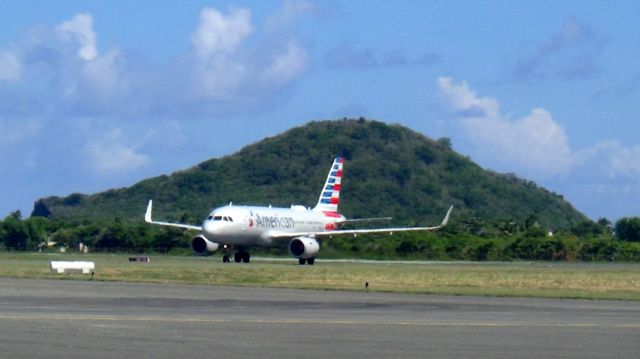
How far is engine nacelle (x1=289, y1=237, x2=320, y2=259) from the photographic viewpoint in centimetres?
6800

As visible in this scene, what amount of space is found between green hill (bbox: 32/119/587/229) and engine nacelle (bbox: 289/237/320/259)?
8384cm

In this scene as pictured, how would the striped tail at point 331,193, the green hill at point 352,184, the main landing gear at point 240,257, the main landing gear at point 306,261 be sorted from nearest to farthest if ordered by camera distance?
the main landing gear at point 306,261 < the main landing gear at point 240,257 < the striped tail at point 331,193 < the green hill at point 352,184

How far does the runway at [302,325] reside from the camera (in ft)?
66.9

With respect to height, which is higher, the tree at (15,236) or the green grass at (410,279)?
the tree at (15,236)

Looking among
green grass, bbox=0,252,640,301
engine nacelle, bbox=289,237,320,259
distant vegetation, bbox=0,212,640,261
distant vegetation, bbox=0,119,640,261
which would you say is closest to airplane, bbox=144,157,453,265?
engine nacelle, bbox=289,237,320,259

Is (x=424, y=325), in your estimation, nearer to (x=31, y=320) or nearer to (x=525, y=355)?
(x=525, y=355)

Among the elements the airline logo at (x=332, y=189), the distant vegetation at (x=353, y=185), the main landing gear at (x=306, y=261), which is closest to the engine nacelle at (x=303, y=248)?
the main landing gear at (x=306, y=261)

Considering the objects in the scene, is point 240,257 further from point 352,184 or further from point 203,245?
point 352,184

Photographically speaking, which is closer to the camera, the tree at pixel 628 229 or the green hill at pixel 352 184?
the tree at pixel 628 229

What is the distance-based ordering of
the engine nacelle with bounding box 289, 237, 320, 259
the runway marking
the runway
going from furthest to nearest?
the engine nacelle with bounding box 289, 237, 320, 259 → the runway marking → the runway

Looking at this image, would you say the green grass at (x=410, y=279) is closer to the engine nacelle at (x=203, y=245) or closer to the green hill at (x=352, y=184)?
the engine nacelle at (x=203, y=245)

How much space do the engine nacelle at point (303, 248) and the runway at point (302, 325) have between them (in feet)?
97.0

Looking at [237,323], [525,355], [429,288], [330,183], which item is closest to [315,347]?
[525,355]

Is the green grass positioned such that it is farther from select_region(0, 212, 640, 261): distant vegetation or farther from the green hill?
the green hill
